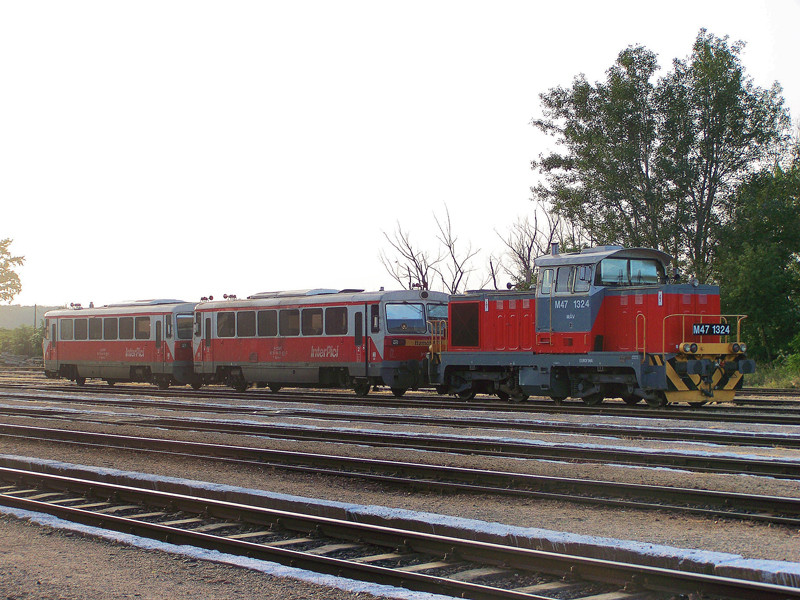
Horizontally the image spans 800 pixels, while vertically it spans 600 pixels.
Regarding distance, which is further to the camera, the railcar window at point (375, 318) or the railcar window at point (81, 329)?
the railcar window at point (81, 329)

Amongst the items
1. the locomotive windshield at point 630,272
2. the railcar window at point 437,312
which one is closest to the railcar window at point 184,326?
the railcar window at point 437,312

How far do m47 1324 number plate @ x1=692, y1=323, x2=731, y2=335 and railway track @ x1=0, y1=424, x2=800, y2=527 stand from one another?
30.6 ft

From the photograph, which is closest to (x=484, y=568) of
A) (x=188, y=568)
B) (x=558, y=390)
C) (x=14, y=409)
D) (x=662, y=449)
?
(x=188, y=568)

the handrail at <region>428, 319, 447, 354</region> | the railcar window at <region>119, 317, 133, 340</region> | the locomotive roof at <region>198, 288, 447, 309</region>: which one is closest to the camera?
the handrail at <region>428, 319, 447, 354</region>

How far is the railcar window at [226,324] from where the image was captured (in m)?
27.9

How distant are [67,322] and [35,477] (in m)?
24.5

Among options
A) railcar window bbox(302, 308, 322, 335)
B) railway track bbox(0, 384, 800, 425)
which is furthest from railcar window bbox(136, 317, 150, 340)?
railcar window bbox(302, 308, 322, 335)

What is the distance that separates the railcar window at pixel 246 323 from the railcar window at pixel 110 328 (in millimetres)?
6736

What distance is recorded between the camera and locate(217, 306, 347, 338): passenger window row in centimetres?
2492

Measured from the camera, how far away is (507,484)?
10156 millimetres

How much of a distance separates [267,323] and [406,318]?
4891 millimetres

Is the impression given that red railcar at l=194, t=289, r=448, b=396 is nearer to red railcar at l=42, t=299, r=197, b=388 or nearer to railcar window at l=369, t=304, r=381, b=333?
railcar window at l=369, t=304, r=381, b=333

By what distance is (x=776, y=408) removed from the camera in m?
18.8

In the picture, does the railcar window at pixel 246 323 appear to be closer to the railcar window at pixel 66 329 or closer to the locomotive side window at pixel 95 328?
the locomotive side window at pixel 95 328
